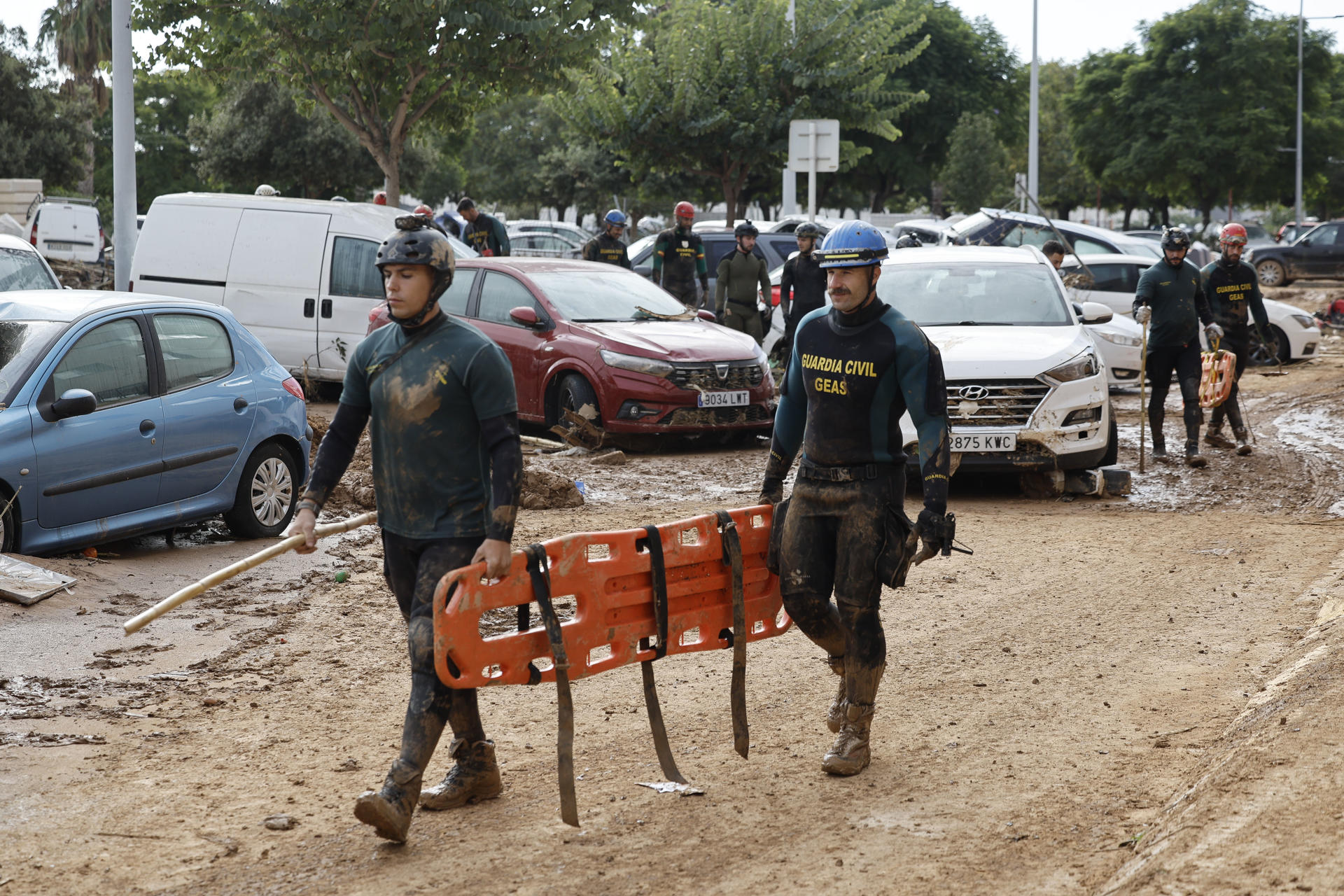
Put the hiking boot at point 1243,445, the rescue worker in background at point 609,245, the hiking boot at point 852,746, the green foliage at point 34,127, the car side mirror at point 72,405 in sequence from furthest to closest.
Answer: the green foliage at point 34,127, the rescue worker in background at point 609,245, the hiking boot at point 1243,445, the car side mirror at point 72,405, the hiking boot at point 852,746

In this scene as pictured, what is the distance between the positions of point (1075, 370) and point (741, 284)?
229 inches

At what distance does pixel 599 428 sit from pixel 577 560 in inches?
312

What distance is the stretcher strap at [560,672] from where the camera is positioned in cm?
432

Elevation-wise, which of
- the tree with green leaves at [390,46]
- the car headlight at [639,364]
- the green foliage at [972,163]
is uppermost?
the green foliage at [972,163]

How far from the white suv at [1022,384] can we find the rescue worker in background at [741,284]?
4.25 m

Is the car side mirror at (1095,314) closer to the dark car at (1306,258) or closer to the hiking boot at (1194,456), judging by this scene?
the hiking boot at (1194,456)

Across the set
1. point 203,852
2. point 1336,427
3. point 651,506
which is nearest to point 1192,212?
point 1336,427

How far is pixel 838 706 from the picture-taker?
16.9 ft

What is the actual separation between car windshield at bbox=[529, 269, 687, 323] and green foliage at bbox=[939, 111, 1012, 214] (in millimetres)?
31490

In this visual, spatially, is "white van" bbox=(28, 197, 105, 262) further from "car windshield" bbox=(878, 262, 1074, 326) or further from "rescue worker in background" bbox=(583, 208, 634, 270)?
"car windshield" bbox=(878, 262, 1074, 326)

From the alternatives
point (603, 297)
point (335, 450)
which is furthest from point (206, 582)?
A: point (603, 297)

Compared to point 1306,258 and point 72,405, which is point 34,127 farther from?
point 72,405

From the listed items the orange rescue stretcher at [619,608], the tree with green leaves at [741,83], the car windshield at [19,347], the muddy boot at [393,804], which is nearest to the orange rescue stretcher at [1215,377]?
the orange rescue stretcher at [619,608]

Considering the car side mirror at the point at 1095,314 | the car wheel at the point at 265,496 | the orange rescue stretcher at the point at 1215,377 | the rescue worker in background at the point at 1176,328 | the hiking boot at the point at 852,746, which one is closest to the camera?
the hiking boot at the point at 852,746
